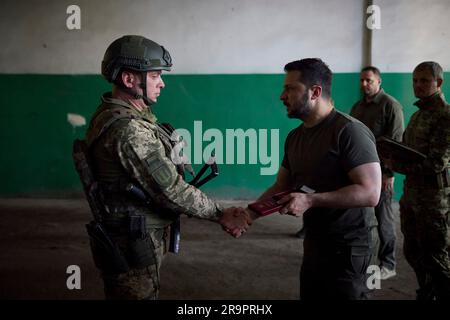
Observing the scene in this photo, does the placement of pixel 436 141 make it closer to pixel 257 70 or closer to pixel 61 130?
pixel 257 70

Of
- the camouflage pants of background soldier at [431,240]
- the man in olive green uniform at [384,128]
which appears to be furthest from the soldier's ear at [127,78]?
the man in olive green uniform at [384,128]

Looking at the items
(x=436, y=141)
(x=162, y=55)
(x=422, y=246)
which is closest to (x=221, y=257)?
(x=422, y=246)

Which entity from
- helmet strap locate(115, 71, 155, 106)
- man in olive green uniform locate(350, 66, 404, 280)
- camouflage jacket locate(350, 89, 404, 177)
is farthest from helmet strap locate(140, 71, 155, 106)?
camouflage jacket locate(350, 89, 404, 177)

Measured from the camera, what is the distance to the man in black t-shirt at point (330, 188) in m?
1.81

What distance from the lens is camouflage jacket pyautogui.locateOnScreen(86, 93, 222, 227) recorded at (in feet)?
6.00

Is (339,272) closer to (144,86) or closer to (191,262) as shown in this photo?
(144,86)

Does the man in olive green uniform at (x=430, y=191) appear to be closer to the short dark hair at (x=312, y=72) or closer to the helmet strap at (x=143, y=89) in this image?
the short dark hair at (x=312, y=72)

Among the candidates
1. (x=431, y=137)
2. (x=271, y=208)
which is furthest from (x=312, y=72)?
(x=431, y=137)

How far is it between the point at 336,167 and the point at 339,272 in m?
0.47

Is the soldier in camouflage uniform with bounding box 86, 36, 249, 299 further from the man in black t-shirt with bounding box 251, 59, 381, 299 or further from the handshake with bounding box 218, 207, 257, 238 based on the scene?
the man in black t-shirt with bounding box 251, 59, 381, 299

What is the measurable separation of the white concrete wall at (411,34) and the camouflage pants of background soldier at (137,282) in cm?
Answer: 527

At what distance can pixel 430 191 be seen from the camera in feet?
9.30

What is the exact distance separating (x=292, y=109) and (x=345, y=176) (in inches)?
15.6

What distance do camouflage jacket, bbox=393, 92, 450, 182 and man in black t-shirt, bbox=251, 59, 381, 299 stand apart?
1084mm
